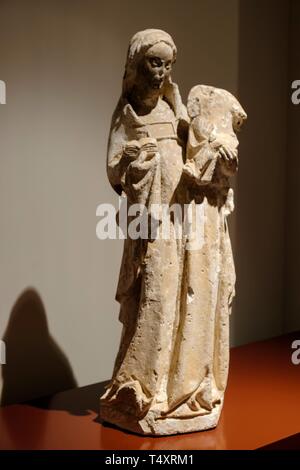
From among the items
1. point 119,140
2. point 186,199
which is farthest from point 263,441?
point 119,140

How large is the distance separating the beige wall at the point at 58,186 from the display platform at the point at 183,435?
260mm

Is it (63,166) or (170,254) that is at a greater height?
(63,166)

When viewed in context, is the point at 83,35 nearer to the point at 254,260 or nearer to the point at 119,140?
the point at 119,140

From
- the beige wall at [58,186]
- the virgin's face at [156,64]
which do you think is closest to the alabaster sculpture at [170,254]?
the virgin's face at [156,64]

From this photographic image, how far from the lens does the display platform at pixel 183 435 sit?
7.95 ft

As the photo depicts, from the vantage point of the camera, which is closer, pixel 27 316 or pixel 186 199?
pixel 186 199

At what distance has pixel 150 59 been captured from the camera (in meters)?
2.49

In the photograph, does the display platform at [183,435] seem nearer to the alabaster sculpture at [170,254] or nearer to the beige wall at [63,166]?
the alabaster sculpture at [170,254]

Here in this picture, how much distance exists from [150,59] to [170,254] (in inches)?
26.6

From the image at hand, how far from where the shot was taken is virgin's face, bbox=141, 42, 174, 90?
248cm

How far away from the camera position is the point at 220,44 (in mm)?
4020

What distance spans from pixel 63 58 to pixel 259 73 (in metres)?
1.58

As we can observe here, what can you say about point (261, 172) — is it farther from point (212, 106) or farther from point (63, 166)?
point (212, 106)

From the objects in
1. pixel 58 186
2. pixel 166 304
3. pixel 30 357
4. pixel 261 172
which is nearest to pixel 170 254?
pixel 166 304
